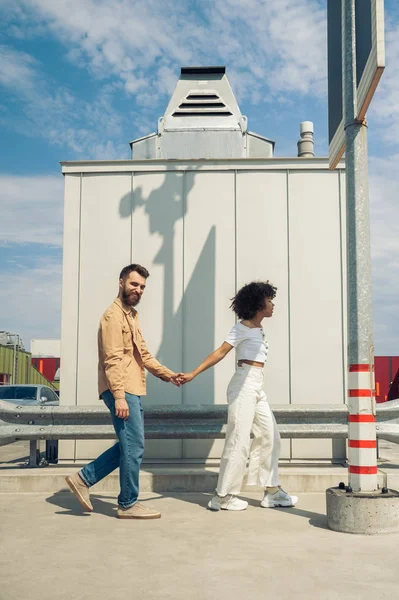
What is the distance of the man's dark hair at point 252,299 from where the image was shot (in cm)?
537

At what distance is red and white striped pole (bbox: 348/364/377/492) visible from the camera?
4492 mm

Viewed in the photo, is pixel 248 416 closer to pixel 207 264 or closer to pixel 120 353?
pixel 120 353

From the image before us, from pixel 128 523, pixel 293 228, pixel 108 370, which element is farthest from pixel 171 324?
pixel 128 523

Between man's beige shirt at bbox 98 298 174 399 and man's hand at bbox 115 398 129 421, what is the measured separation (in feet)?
0.13

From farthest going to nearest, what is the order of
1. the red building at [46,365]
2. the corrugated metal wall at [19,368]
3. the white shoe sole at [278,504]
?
the red building at [46,365], the corrugated metal wall at [19,368], the white shoe sole at [278,504]

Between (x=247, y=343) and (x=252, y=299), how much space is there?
15.1 inches

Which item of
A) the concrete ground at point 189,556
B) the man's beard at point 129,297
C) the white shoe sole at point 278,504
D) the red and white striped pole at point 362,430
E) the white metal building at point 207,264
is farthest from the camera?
the white metal building at point 207,264

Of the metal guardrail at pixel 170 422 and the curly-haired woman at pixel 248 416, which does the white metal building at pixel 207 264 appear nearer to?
the metal guardrail at pixel 170 422

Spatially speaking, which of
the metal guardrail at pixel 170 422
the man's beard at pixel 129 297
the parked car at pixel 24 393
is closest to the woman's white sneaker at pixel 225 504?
the metal guardrail at pixel 170 422

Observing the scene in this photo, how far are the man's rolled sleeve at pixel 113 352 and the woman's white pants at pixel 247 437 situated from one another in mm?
1028

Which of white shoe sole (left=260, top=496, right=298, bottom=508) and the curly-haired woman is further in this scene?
white shoe sole (left=260, top=496, right=298, bottom=508)

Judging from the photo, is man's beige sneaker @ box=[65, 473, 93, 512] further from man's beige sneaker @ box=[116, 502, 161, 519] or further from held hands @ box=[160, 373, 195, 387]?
held hands @ box=[160, 373, 195, 387]

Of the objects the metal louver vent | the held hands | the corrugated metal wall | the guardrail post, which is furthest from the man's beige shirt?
the corrugated metal wall

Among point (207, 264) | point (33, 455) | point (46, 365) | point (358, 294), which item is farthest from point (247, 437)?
point (46, 365)
